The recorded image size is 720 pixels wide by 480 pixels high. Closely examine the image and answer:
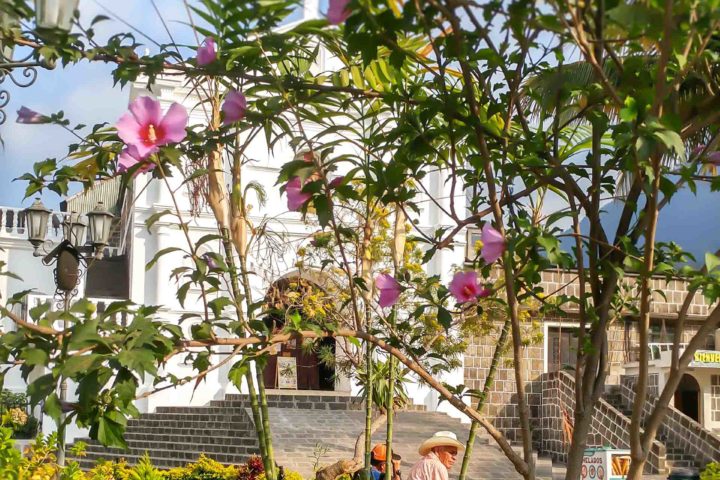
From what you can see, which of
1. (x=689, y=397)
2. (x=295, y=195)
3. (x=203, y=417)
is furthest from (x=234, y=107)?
(x=689, y=397)

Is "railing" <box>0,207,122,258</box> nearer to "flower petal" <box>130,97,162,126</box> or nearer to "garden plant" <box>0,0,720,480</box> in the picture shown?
"garden plant" <box>0,0,720,480</box>

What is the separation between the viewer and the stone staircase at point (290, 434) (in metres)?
13.3

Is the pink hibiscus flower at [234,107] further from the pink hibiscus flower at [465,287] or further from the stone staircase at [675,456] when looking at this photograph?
the stone staircase at [675,456]

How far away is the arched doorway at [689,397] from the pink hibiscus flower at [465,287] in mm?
16277

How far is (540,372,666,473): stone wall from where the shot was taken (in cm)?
1535

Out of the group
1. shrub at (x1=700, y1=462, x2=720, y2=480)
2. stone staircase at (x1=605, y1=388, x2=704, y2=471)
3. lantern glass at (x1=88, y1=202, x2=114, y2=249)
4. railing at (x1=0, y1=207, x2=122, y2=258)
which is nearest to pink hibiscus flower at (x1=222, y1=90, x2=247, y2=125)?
shrub at (x1=700, y1=462, x2=720, y2=480)

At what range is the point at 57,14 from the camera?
96.2 inches

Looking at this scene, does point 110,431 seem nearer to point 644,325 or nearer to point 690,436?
point 644,325

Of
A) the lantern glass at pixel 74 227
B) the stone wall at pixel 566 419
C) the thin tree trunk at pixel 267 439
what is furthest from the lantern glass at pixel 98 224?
the stone wall at pixel 566 419

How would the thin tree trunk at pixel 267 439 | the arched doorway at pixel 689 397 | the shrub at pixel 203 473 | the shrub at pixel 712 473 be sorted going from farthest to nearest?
the arched doorway at pixel 689 397 → the shrub at pixel 203 473 → the shrub at pixel 712 473 → the thin tree trunk at pixel 267 439

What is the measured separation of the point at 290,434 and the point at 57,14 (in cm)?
1212

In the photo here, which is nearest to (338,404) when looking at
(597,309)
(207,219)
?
(207,219)

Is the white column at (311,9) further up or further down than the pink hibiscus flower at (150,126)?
further up

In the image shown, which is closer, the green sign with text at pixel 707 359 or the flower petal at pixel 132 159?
the flower petal at pixel 132 159
